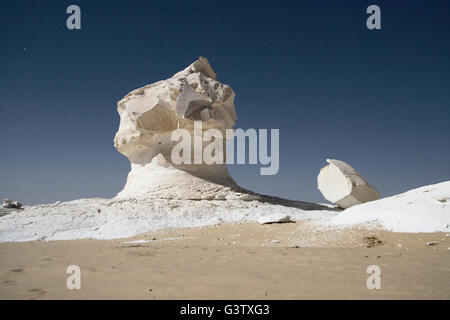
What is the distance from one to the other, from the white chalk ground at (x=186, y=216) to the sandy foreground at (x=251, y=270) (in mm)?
709

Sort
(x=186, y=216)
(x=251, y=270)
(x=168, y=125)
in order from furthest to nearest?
(x=168, y=125) < (x=186, y=216) < (x=251, y=270)

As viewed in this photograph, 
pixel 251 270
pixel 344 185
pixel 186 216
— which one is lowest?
pixel 251 270

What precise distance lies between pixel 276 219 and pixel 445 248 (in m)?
4.17

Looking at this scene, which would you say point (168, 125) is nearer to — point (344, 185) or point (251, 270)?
point (344, 185)

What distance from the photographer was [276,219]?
848cm

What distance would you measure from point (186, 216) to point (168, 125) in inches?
231

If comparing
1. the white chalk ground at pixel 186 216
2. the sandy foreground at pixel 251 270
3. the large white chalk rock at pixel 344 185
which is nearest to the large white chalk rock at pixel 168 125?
the white chalk ground at pixel 186 216

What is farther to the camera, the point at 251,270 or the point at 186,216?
the point at 186,216

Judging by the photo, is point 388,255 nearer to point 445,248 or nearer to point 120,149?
point 445,248

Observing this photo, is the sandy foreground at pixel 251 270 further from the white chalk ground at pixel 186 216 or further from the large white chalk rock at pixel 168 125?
the large white chalk rock at pixel 168 125

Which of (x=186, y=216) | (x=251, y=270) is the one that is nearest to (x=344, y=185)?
(x=186, y=216)

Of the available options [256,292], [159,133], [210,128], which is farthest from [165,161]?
[256,292]

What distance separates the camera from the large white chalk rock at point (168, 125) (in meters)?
13.6

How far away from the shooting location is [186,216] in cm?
1004
